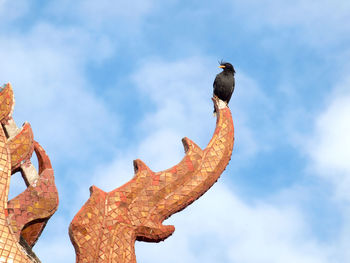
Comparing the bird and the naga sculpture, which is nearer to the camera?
the naga sculpture

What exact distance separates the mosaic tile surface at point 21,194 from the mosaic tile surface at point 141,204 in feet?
1.70

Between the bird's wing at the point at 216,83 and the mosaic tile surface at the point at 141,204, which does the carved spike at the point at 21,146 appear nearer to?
the mosaic tile surface at the point at 141,204

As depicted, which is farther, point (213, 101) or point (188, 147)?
point (213, 101)

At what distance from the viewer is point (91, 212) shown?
1050 centimetres

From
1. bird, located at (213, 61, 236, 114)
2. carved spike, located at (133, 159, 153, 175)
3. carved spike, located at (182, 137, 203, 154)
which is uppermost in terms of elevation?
bird, located at (213, 61, 236, 114)

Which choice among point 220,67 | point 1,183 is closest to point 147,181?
point 1,183

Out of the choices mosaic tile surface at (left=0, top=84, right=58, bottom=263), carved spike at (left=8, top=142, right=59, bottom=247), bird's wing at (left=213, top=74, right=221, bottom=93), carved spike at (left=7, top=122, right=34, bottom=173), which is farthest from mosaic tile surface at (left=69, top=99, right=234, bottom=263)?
bird's wing at (left=213, top=74, right=221, bottom=93)

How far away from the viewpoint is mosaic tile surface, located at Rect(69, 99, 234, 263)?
10.3 meters

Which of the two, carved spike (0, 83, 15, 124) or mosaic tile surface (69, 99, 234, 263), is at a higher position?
carved spike (0, 83, 15, 124)

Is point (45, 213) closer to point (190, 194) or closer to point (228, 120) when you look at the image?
point (190, 194)

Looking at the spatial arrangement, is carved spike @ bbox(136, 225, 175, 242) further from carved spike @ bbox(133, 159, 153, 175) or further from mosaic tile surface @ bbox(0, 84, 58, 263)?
mosaic tile surface @ bbox(0, 84, 58, 263)

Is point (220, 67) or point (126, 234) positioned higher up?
point (220, 67)

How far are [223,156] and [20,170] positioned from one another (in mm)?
3183

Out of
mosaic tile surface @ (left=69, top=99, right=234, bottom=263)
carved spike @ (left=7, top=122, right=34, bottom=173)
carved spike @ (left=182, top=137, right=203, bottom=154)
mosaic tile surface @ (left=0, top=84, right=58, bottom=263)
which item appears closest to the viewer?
mosaic tile surface @ (left=0, top=84, right=58, bottom=263)
